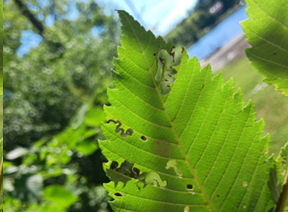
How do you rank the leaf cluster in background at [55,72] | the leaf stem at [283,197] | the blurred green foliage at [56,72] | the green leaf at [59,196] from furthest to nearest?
the leaf cluster in background at [55,72]
the blurred green foliage at [56,72]
the green leaf at [59,196]
the leaf stem at [283,197]

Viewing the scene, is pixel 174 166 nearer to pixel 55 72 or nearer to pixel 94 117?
pixel 94 117

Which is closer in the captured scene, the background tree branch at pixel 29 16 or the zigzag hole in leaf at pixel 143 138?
the zigzag hole in leaf at pixel 143 138

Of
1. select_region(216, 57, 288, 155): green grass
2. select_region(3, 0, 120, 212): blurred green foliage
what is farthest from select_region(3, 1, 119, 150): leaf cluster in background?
select_region(216, 57, 288, 155): green grass

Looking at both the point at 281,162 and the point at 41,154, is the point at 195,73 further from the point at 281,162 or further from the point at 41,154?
→ the point at 41,154

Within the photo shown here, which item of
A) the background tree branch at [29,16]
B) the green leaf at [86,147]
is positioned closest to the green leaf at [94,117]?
the green leaf at [86,147]

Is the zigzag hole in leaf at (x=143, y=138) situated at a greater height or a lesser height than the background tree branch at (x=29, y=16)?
lesser

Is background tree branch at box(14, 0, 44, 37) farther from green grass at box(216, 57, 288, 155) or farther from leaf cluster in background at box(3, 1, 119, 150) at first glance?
green grass at box(216, 57, 288, 155)

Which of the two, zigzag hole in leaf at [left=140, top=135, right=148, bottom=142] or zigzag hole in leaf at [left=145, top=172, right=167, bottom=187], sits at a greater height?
zigzag hole in leaf at [left=140, top=135, right=148, bottom=142]

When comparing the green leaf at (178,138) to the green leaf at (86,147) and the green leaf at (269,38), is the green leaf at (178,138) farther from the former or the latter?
the green leaf at (86,147)

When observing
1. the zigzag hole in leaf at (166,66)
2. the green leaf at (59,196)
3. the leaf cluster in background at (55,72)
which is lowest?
the green leaf at (59,196)
